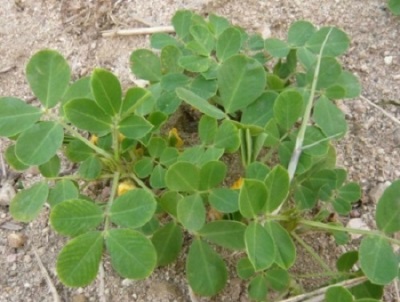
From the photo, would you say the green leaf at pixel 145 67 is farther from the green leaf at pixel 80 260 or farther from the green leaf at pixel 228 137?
the green leaf at pixel 80 260

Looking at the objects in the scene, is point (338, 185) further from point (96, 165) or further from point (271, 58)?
point (96, 165)

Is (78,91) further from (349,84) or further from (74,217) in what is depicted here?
(349,84)

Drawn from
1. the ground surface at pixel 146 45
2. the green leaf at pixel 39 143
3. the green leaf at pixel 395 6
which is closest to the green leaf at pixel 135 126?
the green leaf at pixel 39 143

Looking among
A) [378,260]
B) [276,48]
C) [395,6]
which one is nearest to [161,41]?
[276,48]

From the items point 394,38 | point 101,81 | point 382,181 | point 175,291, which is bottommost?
point 175,291

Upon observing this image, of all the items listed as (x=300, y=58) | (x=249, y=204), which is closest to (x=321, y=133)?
(x=300, y=58)

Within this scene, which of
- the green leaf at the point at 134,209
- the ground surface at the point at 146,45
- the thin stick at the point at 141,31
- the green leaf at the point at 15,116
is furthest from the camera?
the thin stick at the point at 141,31

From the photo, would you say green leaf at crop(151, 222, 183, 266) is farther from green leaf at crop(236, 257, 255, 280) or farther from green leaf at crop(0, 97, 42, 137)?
green leaf at crop(0, 97, 42, 137)

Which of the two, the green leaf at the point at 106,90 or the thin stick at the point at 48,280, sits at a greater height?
the green leaf at the point at 106,90

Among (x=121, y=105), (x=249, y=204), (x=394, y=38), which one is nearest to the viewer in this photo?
(x=249, y=204)
